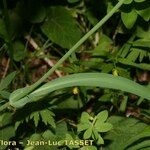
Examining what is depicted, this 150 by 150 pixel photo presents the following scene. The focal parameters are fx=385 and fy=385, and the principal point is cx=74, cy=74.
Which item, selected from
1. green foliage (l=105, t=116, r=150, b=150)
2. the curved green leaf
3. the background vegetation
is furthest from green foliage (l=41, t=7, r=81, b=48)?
the curved green leaf

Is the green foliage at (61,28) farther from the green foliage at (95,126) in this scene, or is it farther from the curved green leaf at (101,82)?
the curved green leaf at (101,82)

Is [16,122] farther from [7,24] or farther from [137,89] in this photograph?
[137,89]

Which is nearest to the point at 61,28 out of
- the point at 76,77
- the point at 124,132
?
the point at 124,132

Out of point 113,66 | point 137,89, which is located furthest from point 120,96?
point 137,89

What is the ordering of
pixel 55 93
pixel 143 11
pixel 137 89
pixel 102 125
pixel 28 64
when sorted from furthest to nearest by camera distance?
pixel 28 64 < pixel 55 93 < pixel 143 11 < pixel 102 125 < pixel 137 89

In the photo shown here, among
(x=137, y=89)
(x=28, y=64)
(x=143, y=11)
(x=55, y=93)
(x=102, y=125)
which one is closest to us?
(x=137, y=89)

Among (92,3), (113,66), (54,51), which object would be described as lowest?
(113,66)

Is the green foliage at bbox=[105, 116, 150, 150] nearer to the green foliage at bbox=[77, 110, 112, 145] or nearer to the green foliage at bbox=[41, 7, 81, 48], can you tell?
the green foliage at bbox=[77, 110, 112, 145]

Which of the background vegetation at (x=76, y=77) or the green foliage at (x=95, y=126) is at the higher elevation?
the background vegetation at (x=76, y=77)

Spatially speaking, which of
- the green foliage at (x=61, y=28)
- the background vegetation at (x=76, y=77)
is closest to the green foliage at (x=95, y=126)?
the background vegetation at (x=76, y=77)
